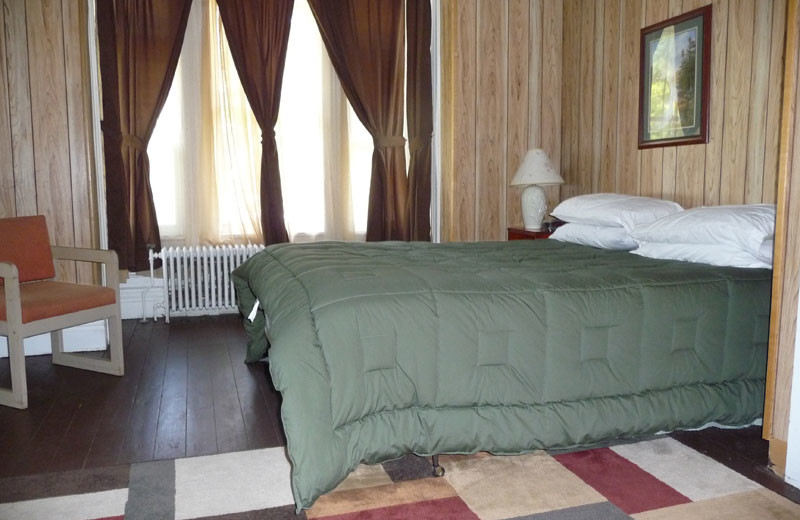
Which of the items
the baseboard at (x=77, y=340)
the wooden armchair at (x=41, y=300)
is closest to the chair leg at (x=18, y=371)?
the wooden armchair at (x=41, y=300)

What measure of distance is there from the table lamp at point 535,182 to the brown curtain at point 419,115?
0.78 m

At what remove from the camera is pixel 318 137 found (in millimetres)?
4730

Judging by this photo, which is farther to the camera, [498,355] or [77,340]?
[77,340]

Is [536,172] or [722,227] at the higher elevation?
[536,172]

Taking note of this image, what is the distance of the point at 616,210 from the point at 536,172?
1.18 m

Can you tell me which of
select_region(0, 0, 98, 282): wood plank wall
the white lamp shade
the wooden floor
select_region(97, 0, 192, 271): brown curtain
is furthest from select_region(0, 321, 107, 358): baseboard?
the white lamp shade

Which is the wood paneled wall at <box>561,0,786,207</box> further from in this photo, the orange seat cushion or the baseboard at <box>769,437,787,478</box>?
the orange seat cushion

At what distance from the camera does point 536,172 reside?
14.2ft

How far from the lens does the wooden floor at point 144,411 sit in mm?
2312

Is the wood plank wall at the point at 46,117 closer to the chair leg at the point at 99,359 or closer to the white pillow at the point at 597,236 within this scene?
the chair leg at the point at 99,359

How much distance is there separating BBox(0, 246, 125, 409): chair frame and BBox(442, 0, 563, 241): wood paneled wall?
2.46m

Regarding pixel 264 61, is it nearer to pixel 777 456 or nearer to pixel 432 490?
pixel 432 490

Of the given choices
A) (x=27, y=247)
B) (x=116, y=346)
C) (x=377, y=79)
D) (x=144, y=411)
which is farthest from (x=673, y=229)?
(x=27, y=247)

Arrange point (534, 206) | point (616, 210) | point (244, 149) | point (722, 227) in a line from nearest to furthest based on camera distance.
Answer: point (722, 227)
point (616, 210)
point (534, 206)
point (244, 149)
